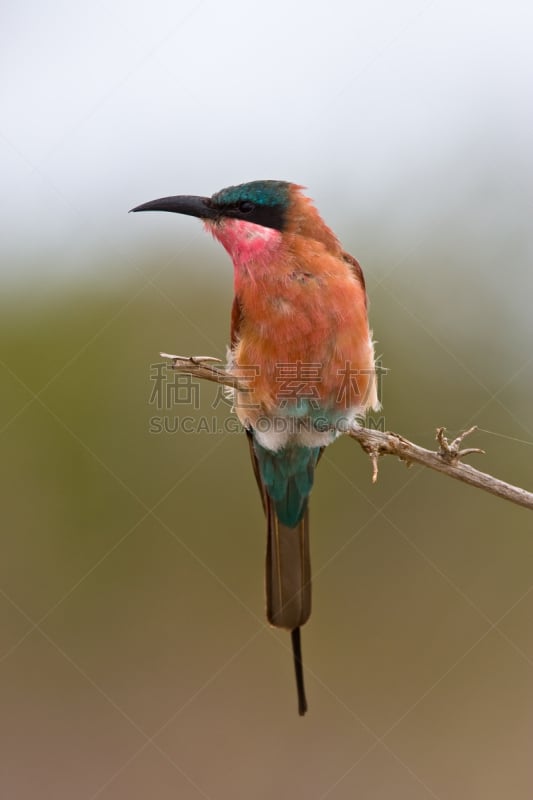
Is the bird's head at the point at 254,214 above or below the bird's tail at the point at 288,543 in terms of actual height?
above

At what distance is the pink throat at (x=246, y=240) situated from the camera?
2.76m

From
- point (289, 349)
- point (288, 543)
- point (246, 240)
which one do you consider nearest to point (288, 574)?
point (288, 543)

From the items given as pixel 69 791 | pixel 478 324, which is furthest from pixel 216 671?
pixel 478 324

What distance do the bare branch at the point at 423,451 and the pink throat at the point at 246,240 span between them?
0.40 metres

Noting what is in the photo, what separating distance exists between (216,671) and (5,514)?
1.52 metres

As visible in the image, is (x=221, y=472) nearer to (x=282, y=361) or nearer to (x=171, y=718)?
(x=171, y=718)

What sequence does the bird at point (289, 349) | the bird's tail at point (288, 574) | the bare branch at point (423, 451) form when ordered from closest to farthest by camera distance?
1. the bare branch at point (423, 451)
2. the bird at point (289, 349)
3. the bird's tail at point (288, 574)

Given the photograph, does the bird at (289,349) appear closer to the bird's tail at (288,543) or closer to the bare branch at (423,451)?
the bird's tail at (288,543)

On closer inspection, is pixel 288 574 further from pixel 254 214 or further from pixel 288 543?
pixel 254 214

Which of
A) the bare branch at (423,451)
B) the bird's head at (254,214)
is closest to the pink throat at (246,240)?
the bird's head at (254,214)

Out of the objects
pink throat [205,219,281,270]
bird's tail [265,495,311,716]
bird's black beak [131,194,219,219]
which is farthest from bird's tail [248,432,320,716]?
bird's black beak [131,194,219,219]

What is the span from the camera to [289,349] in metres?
2.69

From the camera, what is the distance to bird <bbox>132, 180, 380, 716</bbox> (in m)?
2.70

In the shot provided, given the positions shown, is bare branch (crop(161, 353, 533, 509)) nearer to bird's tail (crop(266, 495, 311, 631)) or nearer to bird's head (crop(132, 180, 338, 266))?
Answer: bird's head (crop(132, 180, 338, 266))
